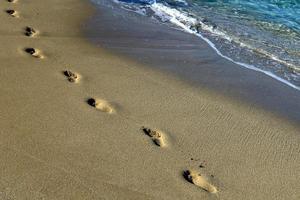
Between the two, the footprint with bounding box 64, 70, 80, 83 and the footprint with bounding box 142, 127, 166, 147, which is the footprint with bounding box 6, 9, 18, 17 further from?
the footprint with bounding box 142, 127, 166, 147

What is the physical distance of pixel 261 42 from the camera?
874cm

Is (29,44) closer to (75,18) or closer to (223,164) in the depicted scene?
(75,18)

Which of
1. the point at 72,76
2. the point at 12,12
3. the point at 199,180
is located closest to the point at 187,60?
the point at 72,76

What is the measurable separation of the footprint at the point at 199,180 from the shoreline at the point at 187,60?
208 cm

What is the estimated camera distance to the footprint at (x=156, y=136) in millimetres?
5129

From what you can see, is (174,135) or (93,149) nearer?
(93,149)

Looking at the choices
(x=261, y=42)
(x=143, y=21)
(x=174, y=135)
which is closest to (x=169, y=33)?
(x=143, y=21)

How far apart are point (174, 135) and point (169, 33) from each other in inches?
143

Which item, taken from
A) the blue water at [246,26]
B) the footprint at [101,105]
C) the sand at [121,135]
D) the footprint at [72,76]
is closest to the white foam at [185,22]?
the blue water at [246,26]

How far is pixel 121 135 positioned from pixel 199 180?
3.20 ft

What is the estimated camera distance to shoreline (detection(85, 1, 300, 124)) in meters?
6.74

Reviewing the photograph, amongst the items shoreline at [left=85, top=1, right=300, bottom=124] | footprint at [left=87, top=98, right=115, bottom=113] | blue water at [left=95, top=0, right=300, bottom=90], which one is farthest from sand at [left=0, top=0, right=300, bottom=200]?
blue water at [left=95, top=0, right=300, bottom=90]

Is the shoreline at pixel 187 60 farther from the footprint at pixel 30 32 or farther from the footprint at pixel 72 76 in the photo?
the footprint at pixel 72 76

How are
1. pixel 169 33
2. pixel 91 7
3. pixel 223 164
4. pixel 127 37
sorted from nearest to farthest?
pixel 223 164, pixel 127 37, pixel 169 33, pixel 91 7
